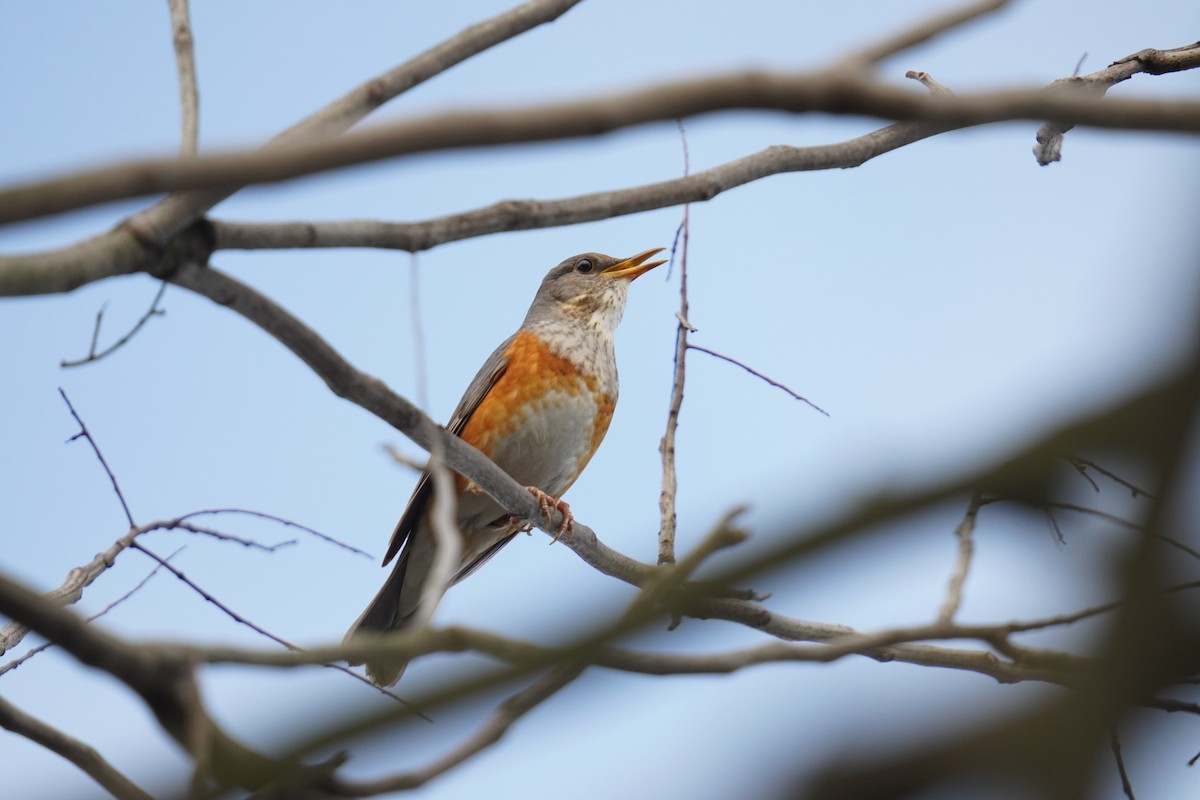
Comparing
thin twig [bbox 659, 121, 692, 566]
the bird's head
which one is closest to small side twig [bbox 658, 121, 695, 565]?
thin twig [bbox 659, 121, 692, 566]

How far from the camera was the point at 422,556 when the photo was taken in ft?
22.7

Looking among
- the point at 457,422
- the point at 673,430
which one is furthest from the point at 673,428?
the point at 457,422

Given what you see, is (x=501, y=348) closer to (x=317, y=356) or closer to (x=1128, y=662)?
(x=317, y=356)

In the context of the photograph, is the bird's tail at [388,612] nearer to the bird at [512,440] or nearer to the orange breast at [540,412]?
the bird at [512,440]

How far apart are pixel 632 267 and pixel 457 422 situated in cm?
177

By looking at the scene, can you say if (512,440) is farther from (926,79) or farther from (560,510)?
(926,79)

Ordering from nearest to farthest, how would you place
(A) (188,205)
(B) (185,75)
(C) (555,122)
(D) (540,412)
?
(C) (555,122) < (A) (188,205) < (B) (185,75) < (D) (540,412)

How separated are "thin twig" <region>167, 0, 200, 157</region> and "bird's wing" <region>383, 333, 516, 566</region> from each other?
3.53m

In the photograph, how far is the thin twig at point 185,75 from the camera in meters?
3.04

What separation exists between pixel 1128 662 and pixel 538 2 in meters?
2.74

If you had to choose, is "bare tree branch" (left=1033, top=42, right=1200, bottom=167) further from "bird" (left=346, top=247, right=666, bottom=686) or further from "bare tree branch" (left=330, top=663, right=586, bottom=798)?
"bare tree branch" (left=330, top=663, right=586, bottom=798)

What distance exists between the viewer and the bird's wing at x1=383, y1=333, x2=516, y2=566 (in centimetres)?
684

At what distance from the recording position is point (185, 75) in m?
3.22

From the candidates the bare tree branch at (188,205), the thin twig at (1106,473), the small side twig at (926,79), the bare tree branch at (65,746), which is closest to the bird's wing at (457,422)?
the small side twig at (926,79)
